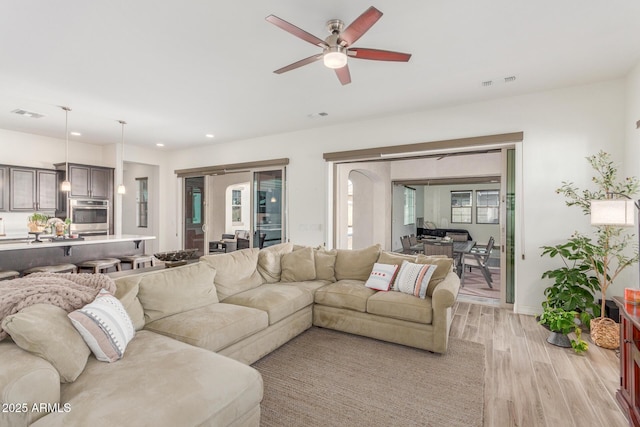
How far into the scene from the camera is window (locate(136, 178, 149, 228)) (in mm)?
8227

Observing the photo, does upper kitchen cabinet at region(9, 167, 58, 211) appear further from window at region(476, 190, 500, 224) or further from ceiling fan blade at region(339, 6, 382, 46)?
window at region(476, 190, 500, 224)

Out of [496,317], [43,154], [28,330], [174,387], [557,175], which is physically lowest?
[496,317]

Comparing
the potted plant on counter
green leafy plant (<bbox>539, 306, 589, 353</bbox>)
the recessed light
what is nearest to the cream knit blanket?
the potted plant on counter

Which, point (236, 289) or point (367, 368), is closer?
point (367, 368)

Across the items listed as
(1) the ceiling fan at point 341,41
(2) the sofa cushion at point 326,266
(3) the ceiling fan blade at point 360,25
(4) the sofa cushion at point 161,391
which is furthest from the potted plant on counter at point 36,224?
(3) the ceiling fan blade at point 360,25

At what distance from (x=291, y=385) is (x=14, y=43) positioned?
3806 mm

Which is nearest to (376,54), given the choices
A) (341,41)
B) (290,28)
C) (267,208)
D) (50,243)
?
(341,41)

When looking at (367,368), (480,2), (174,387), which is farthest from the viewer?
(367,368)

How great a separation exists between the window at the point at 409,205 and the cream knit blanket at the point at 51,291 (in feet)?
28.5

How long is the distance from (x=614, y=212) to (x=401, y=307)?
2077 millimetres

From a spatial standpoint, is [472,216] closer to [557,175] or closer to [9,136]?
[557,175]

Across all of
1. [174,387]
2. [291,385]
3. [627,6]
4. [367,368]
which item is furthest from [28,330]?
[627,6]

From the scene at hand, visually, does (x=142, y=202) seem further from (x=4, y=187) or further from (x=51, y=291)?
(x=51, y=291)

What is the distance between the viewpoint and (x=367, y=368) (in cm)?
268
